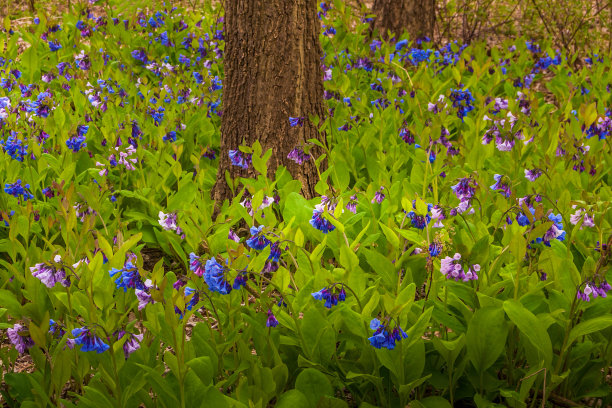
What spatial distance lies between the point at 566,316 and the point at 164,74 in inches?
140

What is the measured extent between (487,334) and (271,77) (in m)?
1.81

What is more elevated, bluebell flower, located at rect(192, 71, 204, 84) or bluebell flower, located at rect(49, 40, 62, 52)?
bluebell flower, located at rect(49, 40, 62, 52)

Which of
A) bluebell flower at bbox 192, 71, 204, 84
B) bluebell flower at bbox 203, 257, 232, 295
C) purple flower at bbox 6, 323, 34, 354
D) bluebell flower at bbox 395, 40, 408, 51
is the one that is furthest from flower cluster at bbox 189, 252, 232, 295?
bluebell flower at bbox 395, 40, 408, 51

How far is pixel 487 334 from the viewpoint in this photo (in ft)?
5.76

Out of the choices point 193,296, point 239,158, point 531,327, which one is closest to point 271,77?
point 239,158

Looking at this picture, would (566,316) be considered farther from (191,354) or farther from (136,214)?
(136,214)

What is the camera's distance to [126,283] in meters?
1.72

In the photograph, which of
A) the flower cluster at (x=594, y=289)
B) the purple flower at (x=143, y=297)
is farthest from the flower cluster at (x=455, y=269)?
the purple flower at (x=143, y=297)

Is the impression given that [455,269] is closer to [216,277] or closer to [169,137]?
[216,277]

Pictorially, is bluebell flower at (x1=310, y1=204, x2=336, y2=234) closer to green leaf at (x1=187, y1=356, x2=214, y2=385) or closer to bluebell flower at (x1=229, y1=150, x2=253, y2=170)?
green leaf at (x1=187, y1=356, x2=214, y2=385)

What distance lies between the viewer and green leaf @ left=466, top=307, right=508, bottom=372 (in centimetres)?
175

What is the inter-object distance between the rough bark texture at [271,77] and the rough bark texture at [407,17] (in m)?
2.66

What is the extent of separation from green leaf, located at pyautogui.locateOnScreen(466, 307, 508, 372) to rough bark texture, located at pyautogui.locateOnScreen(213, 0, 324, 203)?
59.8 inches

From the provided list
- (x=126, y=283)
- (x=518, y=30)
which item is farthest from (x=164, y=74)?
(x=518, y=30)
